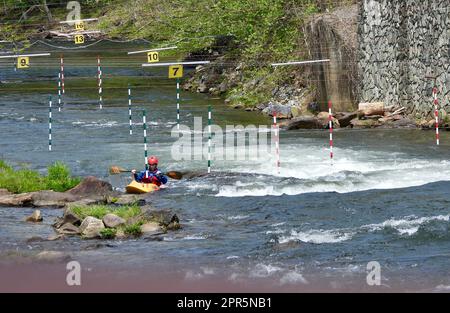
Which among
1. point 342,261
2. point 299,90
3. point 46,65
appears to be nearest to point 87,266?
point 342,261

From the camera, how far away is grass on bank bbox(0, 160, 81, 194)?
22.1 m

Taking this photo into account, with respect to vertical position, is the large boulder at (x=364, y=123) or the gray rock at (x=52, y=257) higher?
the large boulder at (x=364, y=123)

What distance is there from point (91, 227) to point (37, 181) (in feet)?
17.6

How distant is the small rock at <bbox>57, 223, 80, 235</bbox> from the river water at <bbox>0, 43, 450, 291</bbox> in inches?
18.1

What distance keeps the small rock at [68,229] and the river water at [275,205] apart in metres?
0.46

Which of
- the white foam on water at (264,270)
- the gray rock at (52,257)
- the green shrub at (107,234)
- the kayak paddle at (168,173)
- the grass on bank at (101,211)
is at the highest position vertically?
the kayak paddle at (168,173)

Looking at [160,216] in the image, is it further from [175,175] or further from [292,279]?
[175,175]

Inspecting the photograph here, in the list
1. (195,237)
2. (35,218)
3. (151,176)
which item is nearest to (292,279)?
(195,237)

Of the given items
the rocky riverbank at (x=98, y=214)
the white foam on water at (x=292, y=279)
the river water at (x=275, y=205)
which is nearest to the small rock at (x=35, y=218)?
the rocky riverbank at (x=98, y=214)

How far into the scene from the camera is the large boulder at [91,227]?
17375 millimetres

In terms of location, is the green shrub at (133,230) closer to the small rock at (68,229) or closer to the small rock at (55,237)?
the small rock at (68,229)

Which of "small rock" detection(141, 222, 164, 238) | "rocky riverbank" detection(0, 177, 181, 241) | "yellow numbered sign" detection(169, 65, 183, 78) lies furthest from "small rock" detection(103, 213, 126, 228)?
"yellow numbered sign" detection(169, 65, 183, 78)

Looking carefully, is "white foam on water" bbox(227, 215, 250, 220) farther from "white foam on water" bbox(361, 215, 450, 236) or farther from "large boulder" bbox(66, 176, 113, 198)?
"large boulder" bbox(66, 176, 113, 198)

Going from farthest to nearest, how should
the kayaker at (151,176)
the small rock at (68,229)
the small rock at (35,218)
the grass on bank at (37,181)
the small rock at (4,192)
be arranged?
the kayaker at (151,176) < the grass on bank at (37,181) < the small rock at (4,192) < the small rock at (35,218) < the small rock at (68,229)
